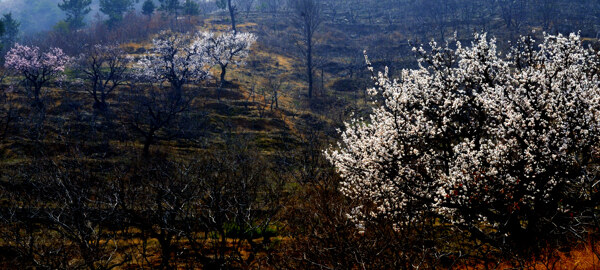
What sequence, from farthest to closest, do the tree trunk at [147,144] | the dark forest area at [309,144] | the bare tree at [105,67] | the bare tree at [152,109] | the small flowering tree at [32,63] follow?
the bare tree at [105,67] → the small flowering tree at [32,63] → the bare tree at [152,109] → the tree trunk at [147,144] → the dark forest area at [309,144]

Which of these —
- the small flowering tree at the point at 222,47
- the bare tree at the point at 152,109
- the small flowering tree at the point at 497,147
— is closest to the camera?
the small flowering tree at the point at 497,147

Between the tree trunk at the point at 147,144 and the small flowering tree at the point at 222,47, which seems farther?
the small flowering tree at the point at 222,47

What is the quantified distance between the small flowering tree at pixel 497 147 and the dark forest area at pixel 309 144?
99 mm

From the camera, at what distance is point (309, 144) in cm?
3934

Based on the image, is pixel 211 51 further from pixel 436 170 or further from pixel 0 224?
pixel 436 170

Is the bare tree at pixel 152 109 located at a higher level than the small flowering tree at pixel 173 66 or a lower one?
lower

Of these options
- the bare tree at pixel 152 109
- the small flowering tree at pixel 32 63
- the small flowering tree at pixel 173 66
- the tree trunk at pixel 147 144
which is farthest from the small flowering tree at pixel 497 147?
the small flowering tree at pixel 32 63

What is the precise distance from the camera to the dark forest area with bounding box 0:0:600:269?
1195 centimetres

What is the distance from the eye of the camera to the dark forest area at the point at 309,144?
12.0 meters

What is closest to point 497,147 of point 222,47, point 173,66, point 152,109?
point 152,109

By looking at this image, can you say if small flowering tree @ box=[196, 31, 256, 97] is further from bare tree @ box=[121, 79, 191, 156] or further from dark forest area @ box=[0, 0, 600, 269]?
bare tree @ box=[121, 79, 191, 156]

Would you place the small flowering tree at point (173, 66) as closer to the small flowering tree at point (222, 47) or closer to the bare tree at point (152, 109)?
the bare tree at point (152, 109)

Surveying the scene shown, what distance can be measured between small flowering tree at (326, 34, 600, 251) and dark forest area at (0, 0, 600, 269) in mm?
99

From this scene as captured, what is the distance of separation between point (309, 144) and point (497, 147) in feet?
88.7
